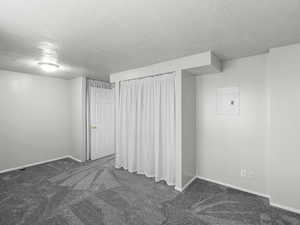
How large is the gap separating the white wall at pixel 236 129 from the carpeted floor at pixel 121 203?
33cm

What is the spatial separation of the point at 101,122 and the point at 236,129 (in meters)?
3.81

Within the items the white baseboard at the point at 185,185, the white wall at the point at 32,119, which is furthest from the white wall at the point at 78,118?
the white baseboard at the point at 185,185

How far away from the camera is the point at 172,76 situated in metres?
2.91

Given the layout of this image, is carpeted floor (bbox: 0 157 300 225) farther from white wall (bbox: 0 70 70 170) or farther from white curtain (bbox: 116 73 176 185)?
white wall (bbox: 0 70 70 170)

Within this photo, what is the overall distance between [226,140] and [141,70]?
7.70ft

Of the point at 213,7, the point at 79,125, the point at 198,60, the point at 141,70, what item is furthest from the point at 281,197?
the point at 79,125

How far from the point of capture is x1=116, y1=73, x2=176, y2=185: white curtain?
2.96 metres

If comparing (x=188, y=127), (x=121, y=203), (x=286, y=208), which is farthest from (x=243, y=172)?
(x=121, y=203)

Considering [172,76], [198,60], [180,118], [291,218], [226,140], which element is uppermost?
[198,60]

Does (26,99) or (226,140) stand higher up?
(26,99)

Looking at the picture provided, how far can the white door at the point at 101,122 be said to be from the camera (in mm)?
4527

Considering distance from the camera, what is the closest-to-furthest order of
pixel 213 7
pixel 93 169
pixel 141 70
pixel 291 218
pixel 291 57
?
1. pixel 213 7
2. pixel 291 218
3. pixel 291 57
4. pixel 141 70
5. pixel 93 169

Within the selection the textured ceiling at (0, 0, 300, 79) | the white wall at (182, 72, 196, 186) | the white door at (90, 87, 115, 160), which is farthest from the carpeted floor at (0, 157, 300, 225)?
the textured ceiling at (0, 0, 300, 79)

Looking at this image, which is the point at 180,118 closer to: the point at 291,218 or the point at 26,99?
the point at 291,218
